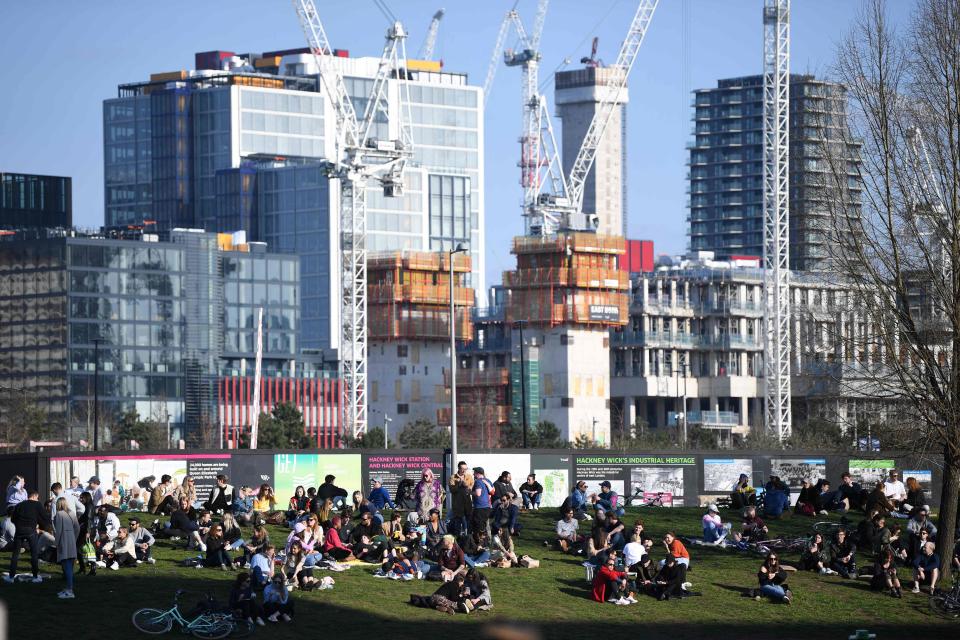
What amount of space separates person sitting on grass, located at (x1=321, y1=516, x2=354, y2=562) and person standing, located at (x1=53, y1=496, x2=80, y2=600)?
7.52 metres

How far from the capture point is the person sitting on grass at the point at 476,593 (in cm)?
3903

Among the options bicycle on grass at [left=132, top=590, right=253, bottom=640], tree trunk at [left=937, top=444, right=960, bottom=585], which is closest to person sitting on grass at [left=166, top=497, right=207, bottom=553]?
bicycle on grass at [left=132, top=590, right=253, bottom=640]

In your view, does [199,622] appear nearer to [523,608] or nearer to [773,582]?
[523,608]

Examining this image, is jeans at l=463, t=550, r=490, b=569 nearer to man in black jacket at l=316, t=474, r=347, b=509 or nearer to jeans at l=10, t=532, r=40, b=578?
man in black jacket at l=316, t=474, r=347, b=509

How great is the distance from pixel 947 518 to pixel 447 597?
14.0m

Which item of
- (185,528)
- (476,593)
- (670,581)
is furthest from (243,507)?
(670,581)

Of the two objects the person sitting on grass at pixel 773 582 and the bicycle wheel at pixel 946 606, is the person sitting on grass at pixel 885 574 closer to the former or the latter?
the bicycle wheel at pixel 946 606

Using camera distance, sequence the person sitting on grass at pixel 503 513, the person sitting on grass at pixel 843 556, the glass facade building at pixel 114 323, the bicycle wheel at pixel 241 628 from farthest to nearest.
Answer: the glass facade building at pixel 114 323, the person sitting on grass at pixel 843 556, the person sitting on grass at pixel 503 513, the bicycle wheel at pixel 241 628

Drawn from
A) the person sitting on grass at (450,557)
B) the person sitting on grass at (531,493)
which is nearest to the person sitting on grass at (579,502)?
the person sitting on grass at (531,493)

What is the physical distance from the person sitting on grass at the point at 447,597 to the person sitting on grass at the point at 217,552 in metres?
4.88

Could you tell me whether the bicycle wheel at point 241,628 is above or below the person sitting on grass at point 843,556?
below

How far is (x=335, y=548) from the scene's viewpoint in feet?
141

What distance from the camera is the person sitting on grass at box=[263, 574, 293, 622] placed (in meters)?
36.6

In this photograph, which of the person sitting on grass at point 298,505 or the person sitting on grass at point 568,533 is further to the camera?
the person sitting on grass at point 298,505
